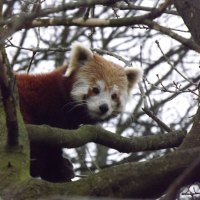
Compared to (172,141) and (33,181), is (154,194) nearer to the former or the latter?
(33,181)

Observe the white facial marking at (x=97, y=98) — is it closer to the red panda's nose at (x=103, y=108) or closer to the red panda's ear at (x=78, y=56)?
the red panda's nose at (x=103, y=108)

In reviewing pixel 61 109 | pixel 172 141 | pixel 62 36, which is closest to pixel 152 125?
pixel 62 36

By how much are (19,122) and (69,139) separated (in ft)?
1.39

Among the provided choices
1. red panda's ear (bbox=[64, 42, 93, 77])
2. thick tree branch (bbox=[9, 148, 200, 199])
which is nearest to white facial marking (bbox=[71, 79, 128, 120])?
red panda's ear (bbox=[64, 42, 93, 77])

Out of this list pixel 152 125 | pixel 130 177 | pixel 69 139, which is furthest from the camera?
pixel 152 125

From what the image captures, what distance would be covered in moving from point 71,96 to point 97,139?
4.42 ft

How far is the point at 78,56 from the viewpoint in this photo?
208 inches

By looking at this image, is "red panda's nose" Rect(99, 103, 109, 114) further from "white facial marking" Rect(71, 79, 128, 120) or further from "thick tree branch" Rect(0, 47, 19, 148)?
"thick tree branch" Rect(0, 47, 19, 148)

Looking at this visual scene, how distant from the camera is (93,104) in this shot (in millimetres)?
5023

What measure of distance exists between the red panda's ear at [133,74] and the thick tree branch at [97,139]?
164cm

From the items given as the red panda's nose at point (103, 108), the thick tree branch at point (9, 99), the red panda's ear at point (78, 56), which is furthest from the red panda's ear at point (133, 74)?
the thick tree branch at point (9, 99)

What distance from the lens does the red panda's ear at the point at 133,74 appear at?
5449 millimetres

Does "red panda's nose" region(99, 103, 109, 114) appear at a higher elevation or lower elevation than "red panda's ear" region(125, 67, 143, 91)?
lower

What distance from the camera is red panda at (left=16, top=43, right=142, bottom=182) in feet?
15.2
